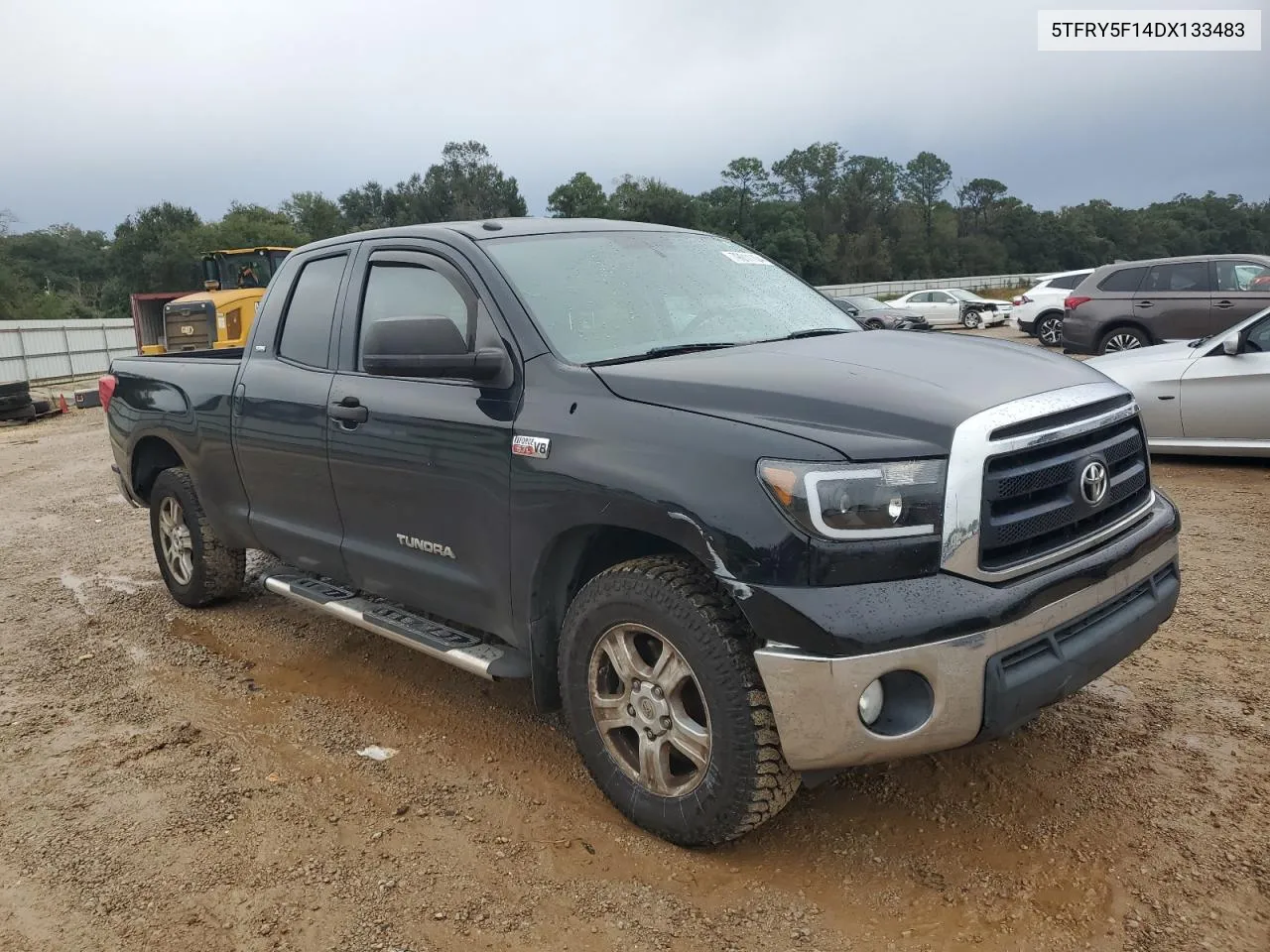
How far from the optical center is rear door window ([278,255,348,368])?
14.0 ft

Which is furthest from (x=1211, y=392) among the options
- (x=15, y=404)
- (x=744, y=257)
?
(x=15, y=404)

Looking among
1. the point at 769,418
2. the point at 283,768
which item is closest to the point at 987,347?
the point at 769,418

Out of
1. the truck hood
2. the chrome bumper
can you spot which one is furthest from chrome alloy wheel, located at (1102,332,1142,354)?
the chrome bumper

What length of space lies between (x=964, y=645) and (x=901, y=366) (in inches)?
37.1

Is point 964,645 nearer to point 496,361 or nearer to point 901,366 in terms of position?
point 901,366

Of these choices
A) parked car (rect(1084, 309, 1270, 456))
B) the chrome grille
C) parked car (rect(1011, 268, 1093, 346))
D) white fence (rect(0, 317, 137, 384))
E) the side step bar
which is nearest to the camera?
the chrome grille

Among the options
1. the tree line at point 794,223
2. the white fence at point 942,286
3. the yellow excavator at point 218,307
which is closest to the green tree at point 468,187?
the tree line at point 794,223

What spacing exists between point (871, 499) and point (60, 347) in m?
28.2

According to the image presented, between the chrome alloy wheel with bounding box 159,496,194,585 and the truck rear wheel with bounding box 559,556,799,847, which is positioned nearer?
the truck rear wheel with bounding box 559,556,799,847

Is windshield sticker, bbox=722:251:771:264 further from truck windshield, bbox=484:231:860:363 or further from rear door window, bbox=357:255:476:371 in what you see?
rear door window, bbox=357:255:476:371

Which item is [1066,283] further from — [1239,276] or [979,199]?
[979,199]

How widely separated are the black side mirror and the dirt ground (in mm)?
1463

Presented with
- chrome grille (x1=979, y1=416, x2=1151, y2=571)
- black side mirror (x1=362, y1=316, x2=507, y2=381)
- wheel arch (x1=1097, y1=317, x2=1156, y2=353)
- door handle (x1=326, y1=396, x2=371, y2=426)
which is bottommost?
wheel arch (x1=1097, y1=317, x2=1156, y2=353)

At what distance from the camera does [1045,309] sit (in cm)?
1927
